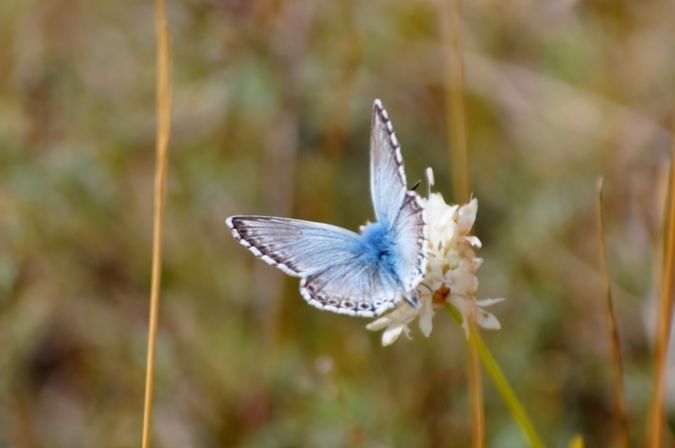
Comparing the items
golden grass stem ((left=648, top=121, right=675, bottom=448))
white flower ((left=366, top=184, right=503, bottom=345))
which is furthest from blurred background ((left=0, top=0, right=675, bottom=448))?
golden grass stem ((left=648, top=121, right=675, bottom=448))

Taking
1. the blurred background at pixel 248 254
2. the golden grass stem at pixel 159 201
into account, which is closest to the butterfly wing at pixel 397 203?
the golden grass stem at pixel 159 201

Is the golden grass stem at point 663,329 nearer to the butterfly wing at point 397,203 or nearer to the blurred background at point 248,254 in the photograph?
the butterfly wing at point 397,203

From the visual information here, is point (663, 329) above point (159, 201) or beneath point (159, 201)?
beneath

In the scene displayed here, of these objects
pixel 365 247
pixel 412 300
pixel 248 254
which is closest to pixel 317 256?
pixel 365 247

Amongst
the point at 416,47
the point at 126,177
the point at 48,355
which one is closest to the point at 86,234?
the point at 126,177

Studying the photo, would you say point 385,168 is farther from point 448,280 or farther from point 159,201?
point 159,201

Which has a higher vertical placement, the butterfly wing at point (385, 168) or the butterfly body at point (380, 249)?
the butterfly wing at point (385, 168)

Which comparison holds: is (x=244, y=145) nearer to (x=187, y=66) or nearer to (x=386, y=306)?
(x=187, y=66)
